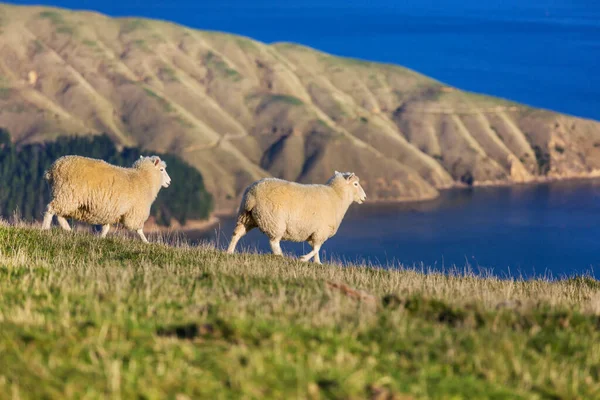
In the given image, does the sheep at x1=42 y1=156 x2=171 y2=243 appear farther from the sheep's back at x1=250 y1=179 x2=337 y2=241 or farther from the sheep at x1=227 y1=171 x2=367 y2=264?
the sheep's back at x1=250 y1=179 x2=337 y2=241

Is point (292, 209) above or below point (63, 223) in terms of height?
above

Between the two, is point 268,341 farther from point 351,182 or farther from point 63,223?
point 351,182

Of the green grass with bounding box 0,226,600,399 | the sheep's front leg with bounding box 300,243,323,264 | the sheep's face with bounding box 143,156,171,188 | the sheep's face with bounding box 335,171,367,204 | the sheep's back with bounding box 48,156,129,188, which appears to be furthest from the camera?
the sheep's face with bounding box 335,171,367,204

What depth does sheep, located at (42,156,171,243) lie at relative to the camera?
18953mm

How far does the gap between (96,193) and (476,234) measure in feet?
415

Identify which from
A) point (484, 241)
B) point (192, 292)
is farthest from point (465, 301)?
point (484, 241)

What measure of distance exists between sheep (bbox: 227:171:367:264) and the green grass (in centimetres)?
773

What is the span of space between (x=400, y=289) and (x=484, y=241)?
402 feet

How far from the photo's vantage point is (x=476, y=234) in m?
141

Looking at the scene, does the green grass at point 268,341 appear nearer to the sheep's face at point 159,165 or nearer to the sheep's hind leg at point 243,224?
the sheep's hind leg at point 243,224

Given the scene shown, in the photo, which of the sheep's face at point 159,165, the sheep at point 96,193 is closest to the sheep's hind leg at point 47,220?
the sheep at point 96,193

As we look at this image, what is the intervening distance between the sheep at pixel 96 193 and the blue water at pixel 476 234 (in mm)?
66803

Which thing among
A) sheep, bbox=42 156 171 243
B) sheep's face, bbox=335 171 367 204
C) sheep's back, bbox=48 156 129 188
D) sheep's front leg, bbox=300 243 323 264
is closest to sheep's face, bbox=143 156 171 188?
sheep, bbox=42 156 171 243

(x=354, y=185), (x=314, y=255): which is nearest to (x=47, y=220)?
(x=314, y=255)
